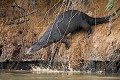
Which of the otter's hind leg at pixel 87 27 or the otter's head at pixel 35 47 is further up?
the otter's hind leg at pixel 87 27

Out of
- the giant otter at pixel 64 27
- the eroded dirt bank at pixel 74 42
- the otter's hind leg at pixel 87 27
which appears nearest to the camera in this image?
the eroded dirt bank at pixel 74 42

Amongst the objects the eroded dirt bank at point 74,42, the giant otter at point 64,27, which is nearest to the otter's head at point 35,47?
the giant otter at point 64,27

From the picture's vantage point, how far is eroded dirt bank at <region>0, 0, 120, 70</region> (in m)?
11.2

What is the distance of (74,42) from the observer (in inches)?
488

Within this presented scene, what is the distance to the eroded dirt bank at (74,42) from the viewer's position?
1120cm

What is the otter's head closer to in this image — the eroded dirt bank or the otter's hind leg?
the eroded dirt bank

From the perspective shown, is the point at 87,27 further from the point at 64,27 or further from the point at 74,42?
the point at 64,27

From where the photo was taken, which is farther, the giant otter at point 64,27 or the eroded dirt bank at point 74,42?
the giant otter at point 64,27

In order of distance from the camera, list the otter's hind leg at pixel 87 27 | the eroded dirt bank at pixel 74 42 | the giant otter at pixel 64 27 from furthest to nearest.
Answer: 1. the giant otter at pixel 64 27
2. the otter's hind leg at pixel 87 27
3. the eroded dirt bank at pixel 74 42

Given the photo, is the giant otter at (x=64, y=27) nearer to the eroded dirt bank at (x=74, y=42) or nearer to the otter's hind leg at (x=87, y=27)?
the otter's hind leg at (x=87, y=27)

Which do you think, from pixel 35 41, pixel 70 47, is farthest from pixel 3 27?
pixel 70 47

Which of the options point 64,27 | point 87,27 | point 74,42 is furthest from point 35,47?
point 87,27

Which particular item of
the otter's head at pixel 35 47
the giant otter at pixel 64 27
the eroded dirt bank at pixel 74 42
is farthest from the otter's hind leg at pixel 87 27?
the otter's head at pixel 35 47

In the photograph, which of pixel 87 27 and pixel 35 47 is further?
pixel 35 47
